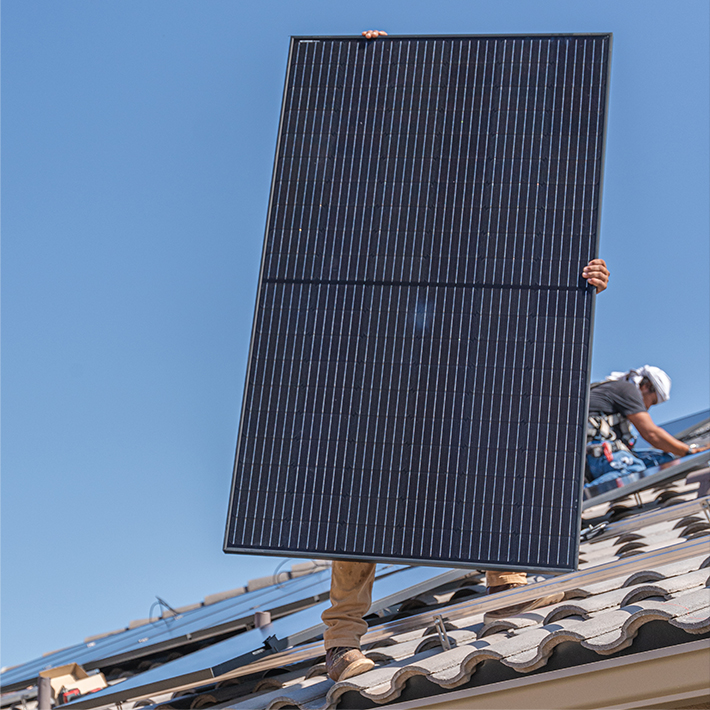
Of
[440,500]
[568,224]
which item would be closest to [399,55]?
[568,224]

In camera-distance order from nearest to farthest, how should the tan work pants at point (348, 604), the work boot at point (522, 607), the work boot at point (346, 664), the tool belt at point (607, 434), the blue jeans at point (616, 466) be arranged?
the work boot at point (346, 664) < the tan work pants at point (348, 604) < the work boot at point (522, 607) < the tool belt at point (607, 434) < the blue jeans at point (616, 466)

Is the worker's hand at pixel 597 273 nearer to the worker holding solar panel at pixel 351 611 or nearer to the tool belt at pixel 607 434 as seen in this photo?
the worker holding solar panel at pixel 351 611

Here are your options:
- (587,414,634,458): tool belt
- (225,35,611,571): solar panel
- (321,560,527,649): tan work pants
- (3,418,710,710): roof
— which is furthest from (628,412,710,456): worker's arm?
(321,560,527,649): tan work pants

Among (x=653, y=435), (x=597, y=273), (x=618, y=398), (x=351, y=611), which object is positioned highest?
(x=597, y=273)

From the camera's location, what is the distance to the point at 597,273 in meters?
6.40

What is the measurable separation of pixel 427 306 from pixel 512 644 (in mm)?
2325

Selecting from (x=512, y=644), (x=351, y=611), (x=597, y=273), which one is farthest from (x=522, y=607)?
(x=597, y=273)

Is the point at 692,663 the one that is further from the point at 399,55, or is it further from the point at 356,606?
the point at 399,55

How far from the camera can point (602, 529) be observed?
413 inches

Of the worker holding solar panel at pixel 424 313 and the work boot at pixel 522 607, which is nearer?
the worker holding solar panel at pixel 424 313

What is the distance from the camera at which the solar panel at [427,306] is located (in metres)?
6.11

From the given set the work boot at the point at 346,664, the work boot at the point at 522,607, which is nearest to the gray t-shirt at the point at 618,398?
the work boot at the point at 522,607

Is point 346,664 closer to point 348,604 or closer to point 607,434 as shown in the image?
point 348,604

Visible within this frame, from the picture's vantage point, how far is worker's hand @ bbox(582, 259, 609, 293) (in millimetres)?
6398
